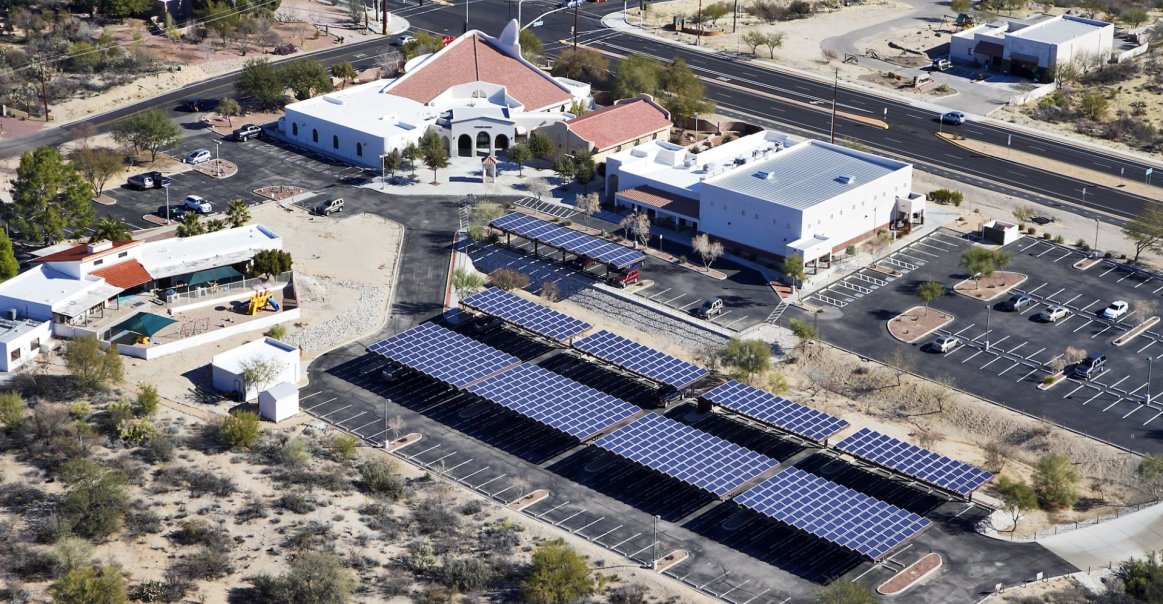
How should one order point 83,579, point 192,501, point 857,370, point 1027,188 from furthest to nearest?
1. point 1027,188
2. point 857,370
3. point 192,501
4. point 83,579

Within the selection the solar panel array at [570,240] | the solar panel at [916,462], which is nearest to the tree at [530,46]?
the solar panel array at [570,240]

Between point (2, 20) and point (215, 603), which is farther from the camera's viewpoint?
point (2, 20)

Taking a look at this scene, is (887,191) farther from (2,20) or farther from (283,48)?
(2,20)

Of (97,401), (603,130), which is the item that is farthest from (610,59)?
(97,401)

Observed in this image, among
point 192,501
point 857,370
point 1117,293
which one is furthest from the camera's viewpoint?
point 1117,293

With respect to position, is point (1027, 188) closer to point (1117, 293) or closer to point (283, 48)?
point (1117, 293)

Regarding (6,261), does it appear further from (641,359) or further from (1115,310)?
(1115,310)
